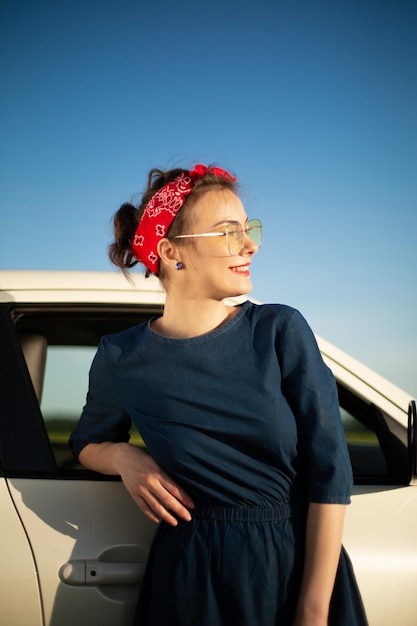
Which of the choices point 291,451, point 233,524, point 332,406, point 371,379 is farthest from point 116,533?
point 371,379

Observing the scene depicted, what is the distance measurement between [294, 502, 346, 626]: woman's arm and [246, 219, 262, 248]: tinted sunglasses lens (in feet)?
2.48

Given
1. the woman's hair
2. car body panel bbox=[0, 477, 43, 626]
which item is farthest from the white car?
the woman's hair

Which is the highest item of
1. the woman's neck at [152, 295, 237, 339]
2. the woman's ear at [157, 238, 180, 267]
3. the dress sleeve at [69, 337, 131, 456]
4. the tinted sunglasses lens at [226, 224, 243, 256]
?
the tinted sunglasses lens at [226, 224, 243, 256]

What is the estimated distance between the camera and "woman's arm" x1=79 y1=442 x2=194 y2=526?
1.72 m

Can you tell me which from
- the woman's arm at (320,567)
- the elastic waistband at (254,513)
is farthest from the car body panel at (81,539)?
the woman's arm at (320,567)

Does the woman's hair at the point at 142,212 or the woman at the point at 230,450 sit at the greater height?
the woman's hair at the point at 142,212

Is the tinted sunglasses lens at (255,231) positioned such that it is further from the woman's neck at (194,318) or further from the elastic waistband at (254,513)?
the elastic waistband at (254,513)

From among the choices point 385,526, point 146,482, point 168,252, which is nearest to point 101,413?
point 146,482

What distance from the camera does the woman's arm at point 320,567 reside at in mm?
1550

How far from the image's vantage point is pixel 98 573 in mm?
1904

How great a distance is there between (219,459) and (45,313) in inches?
41.9

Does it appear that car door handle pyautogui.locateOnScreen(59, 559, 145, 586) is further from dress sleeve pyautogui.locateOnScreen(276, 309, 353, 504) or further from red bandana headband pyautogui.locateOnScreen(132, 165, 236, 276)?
red bandana headband pyautogui.locateOnScreen(132, 165, 236, 276)

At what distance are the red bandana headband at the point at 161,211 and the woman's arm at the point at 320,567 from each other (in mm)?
855

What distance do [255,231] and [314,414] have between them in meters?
0.59
